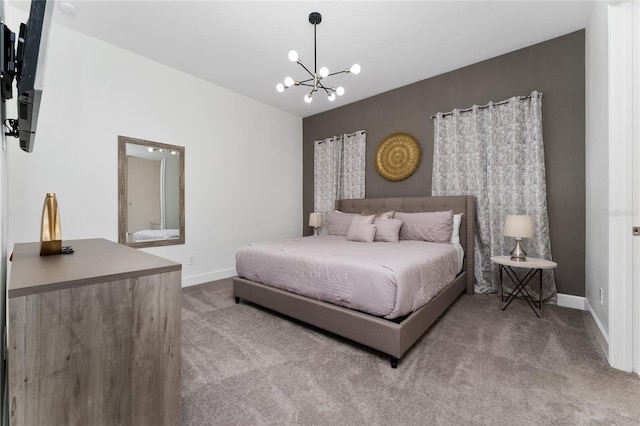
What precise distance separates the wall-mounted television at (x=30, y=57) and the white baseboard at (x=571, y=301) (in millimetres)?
4229

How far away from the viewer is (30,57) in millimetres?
884

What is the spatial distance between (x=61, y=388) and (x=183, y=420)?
0.73m

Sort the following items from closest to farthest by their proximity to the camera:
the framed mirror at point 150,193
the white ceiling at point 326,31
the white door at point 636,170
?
the white door at point 636,170
the white ceiling at point 326,31
the framed mirror at point 150,193

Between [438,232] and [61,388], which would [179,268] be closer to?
[61,388]

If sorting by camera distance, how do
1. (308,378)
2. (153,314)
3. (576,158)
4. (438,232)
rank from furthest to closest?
(438,232)
(576,158)
(308,378)
(153,314)

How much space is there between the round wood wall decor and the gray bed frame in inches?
18.0

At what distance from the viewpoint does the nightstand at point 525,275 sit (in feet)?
8.50

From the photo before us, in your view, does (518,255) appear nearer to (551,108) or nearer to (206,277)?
(551,108)

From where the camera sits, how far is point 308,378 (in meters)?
1.70

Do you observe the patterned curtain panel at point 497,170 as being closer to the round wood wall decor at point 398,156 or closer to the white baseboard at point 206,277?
the round wood wall decor at point 398,156

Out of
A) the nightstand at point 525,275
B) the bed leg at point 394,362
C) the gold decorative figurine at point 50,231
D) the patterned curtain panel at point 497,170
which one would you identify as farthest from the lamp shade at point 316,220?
the gold decorative figurine at point 50,231

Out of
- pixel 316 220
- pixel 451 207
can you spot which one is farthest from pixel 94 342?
pixel 316 220

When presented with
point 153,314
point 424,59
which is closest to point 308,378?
point 153,314

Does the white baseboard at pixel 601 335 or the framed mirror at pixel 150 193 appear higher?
the framed mirror at pixel 150 193
